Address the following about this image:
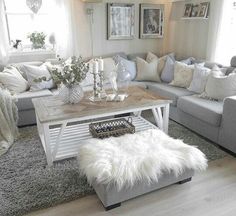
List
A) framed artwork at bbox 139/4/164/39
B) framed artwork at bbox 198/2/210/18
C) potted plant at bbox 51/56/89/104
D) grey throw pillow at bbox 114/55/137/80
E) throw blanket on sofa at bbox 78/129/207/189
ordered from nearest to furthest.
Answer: throw blanket on sofa at bbox 78/129/207/189, potted plant at bbox 51/56/89/104, framed artwork at bbox 198/2/210/18, grey throw pillow at bbox 114/55/137/80, framed artwork at bbox 139/4/164/39

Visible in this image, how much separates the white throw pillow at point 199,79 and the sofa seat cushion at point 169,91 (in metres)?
0.09

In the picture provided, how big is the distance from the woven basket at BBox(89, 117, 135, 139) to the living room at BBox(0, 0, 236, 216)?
0.4 inches

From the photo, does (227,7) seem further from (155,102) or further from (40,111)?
(40,111)

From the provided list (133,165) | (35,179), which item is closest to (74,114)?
(35,179)

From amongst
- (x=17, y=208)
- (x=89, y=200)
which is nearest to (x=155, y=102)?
(x=89, y=200)

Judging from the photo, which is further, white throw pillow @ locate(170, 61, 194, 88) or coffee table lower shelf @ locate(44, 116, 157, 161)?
white throw pillow @ locate(170, 61, 194, 88)

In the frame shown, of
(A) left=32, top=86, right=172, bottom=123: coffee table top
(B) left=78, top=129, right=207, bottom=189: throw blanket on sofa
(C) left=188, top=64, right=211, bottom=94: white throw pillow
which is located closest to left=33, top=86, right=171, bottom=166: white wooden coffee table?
(A) left=32, top=86, right=172, bottom=123: coffee table top

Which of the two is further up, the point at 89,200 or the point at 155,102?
the point at 155,102

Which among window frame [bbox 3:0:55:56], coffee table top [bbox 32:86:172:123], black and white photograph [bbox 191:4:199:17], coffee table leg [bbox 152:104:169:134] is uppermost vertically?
black and white photograph [bbox 191:4:199:17]

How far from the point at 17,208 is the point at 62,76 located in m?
1.28

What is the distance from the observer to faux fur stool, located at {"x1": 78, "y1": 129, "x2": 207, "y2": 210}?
1775mm

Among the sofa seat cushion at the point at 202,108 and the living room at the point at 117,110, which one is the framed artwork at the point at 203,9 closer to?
the living room at the point at 117,110

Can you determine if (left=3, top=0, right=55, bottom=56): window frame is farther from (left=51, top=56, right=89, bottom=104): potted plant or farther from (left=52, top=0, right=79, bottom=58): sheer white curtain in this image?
(left=51, top=56, right=89, bottom=104): potted plant

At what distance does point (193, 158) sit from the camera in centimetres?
196
